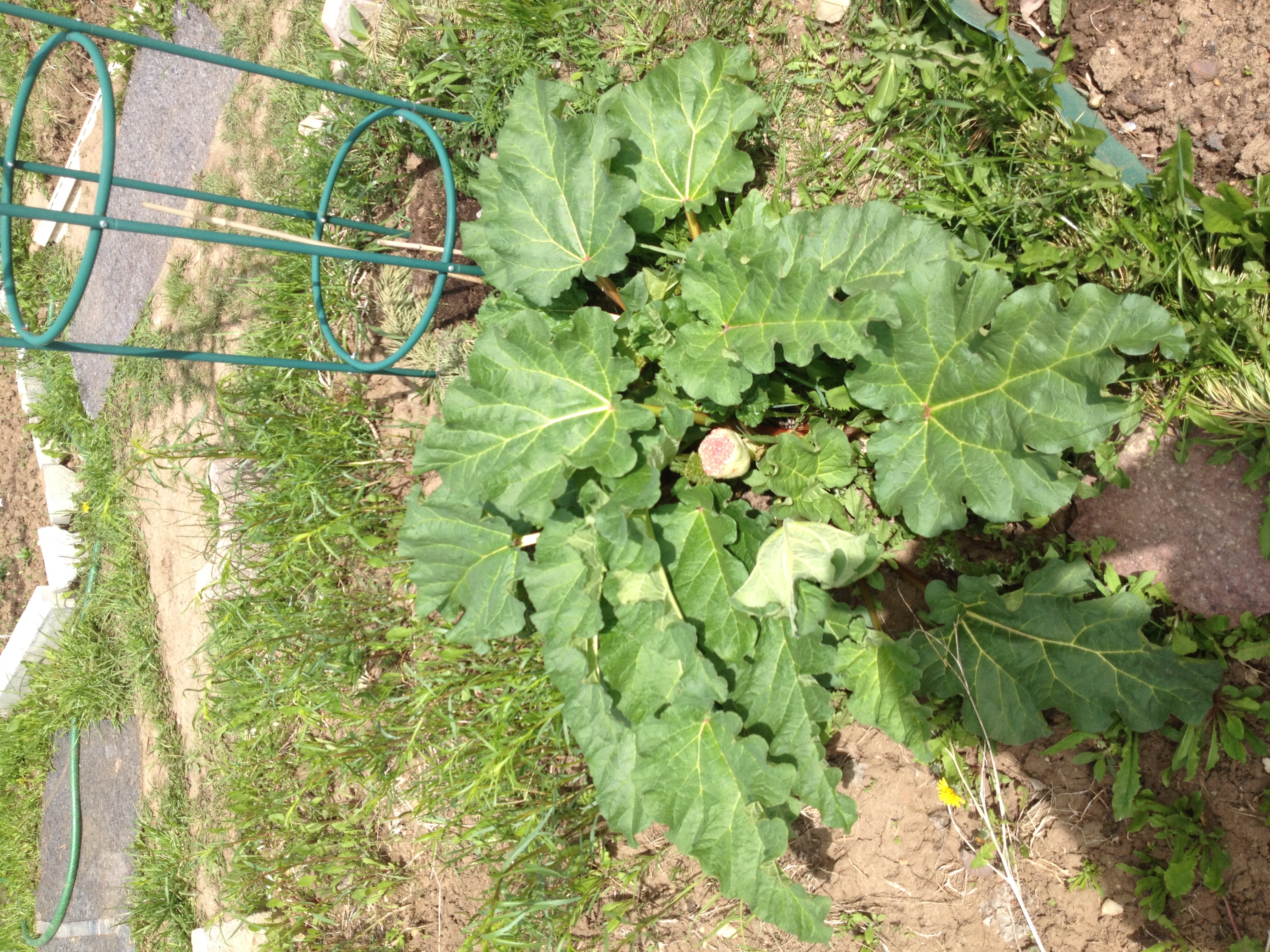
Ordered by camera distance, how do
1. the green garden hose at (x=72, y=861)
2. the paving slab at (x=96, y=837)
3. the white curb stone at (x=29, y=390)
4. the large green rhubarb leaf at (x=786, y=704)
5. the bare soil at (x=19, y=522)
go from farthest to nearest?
the bare soil at (x=19, y=522) → the white curb stone at (x=29, y=390) → the green garden hose at (x=72, y=861) → the paving slab at (x=96, y=837) → the large green rhubarb leaf at (x=786, y=704)

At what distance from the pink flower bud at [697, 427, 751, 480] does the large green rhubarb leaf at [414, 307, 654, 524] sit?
0.27 metres

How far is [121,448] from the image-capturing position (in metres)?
5.39

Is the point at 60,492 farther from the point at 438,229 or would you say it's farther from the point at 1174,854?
the point at 1174,854

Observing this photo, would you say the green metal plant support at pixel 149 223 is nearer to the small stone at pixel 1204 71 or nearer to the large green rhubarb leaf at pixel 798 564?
the large green rhubarb leaf at pixel 798 564

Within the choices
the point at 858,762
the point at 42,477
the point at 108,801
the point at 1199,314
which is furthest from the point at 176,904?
the point at 1199,314

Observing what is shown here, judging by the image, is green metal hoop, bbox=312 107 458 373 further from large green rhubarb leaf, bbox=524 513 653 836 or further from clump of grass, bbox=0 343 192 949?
clump of grass, bbox=0 343 192 949

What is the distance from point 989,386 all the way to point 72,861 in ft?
20.3

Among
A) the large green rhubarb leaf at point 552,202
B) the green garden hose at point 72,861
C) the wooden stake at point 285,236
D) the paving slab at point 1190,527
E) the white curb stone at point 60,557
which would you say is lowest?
the green garden hose at point 72,861

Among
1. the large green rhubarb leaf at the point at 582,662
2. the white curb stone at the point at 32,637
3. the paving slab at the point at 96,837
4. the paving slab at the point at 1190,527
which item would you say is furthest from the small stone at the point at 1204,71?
the white curb stone at the point at 32,637

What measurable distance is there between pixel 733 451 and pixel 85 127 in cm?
568

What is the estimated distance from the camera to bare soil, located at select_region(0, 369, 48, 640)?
618cm

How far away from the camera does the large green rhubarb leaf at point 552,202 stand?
2.79 meters

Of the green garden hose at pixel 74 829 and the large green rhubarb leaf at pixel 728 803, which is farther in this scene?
the green garden hose at pixel 74 829

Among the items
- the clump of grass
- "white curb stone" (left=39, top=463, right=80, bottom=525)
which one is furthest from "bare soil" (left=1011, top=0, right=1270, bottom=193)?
"white curb stone" (left=39, top=463, right=80, bottom=525)
